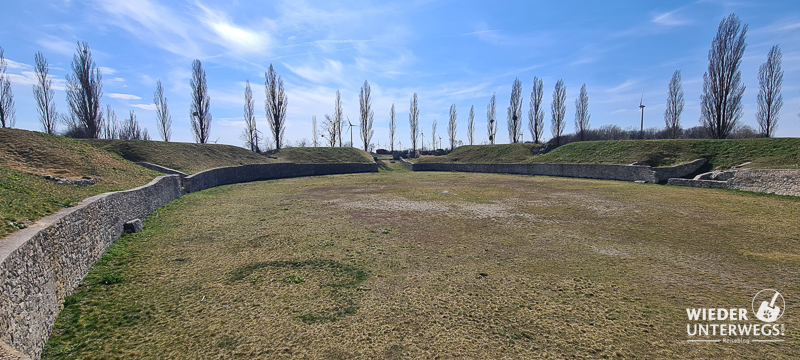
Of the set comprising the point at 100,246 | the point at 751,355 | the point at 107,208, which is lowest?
the point at 751,355

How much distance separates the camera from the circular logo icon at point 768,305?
4.56 meters

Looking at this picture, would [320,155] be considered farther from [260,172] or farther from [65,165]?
[65,165]

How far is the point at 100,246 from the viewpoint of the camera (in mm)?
7062

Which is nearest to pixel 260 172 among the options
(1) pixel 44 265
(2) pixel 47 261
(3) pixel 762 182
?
(2) pixel 47 261

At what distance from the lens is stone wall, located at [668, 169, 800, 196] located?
1481cm

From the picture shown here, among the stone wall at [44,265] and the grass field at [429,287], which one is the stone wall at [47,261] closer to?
the stone wall at [44,265]

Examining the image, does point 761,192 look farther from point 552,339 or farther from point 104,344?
point 104,344

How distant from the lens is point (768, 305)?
4824mm

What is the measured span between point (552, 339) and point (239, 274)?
5.42 m

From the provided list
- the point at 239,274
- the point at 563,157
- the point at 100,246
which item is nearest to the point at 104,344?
the point at 239,274

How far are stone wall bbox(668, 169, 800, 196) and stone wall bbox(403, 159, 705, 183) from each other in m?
2.45

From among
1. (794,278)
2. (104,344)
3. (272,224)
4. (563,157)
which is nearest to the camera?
(104,344)

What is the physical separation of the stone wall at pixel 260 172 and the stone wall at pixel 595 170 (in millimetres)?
13576

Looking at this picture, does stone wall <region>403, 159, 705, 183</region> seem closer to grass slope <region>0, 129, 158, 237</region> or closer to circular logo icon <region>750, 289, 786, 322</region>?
circular logo icon <region>750, 289, 786, 322</region>
